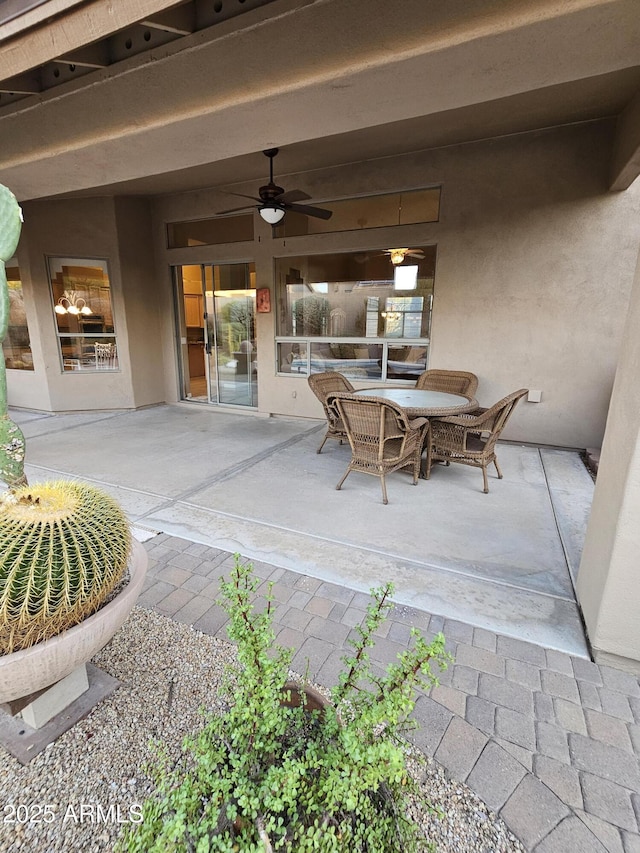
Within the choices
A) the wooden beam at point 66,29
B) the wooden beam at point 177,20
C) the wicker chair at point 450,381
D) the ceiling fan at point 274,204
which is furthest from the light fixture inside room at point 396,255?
the wooden beam at point 66,29

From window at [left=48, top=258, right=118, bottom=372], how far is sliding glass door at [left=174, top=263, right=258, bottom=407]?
1.12 m

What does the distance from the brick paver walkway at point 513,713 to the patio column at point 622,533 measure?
136mm

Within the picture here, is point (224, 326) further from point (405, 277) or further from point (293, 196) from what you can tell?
point (405, 277)

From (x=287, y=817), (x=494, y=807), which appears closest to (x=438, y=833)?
(x=494, y=807)

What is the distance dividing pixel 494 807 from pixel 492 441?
262 centimetres

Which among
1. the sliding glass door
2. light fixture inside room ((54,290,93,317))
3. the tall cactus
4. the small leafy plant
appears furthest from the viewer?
the sliding glass door

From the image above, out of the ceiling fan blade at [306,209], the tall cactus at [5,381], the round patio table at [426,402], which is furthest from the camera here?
the ceiling fan blade at [306,209]

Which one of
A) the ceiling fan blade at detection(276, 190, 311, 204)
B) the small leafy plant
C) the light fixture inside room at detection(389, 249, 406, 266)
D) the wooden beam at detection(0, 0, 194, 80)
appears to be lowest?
the small leafy plant

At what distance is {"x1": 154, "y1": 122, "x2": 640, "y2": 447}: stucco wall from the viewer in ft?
13.8

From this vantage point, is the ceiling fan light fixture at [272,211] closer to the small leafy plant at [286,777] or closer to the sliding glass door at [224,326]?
the sliding glass door at [224,326]

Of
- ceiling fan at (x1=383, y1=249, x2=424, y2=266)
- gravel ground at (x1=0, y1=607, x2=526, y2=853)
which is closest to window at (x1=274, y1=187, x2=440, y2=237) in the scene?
ceiling fan at (x1=383, y1=249, x2=424, y2=266)

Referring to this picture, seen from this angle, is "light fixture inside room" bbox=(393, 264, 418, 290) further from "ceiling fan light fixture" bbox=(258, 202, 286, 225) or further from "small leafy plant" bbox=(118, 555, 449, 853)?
"small leafy plant" bbox=(118, 555, 449, 853)

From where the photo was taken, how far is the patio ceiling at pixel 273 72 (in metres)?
1.81

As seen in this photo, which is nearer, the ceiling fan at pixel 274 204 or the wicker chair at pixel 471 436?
the wicker chair at pixel 471 436
